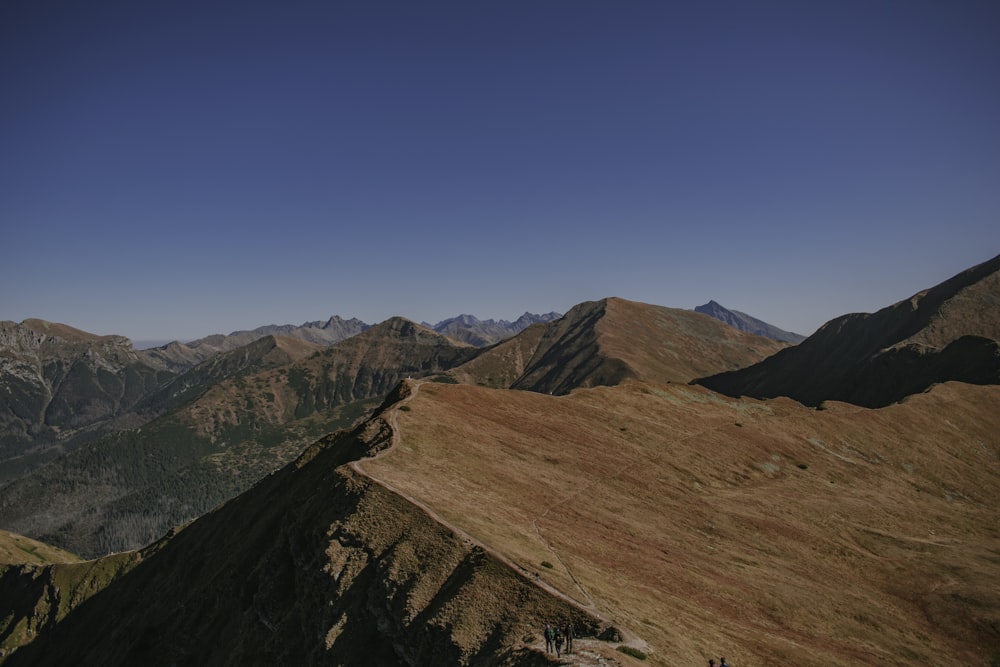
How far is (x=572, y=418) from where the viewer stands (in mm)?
85688

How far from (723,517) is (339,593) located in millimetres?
48283

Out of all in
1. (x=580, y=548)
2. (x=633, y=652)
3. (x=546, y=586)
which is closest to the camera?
(x=633, y=652)

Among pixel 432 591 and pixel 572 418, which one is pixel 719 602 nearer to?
pixel 432 591

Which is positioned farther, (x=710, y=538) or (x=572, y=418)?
(x=572, y=418)

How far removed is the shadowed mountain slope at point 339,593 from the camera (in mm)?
29875

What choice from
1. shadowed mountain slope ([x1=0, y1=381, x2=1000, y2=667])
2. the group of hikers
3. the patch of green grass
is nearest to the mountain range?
the patch of green grass

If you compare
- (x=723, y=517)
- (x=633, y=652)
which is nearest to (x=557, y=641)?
(x=633, y=652)

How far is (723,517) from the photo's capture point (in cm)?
6450

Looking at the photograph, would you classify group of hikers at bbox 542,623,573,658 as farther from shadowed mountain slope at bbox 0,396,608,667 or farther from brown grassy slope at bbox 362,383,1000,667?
brown grassy slope at bbox 362,383,1000,667

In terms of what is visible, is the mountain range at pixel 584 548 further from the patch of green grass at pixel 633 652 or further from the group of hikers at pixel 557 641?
the group of hikers at pixel 557 641

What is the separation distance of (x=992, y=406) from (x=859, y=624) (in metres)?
137

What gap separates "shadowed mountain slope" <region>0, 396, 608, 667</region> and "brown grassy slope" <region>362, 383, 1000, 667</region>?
294cm

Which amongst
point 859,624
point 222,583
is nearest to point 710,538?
point 859,624

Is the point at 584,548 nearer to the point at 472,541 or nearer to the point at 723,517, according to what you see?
the point at 472,541
